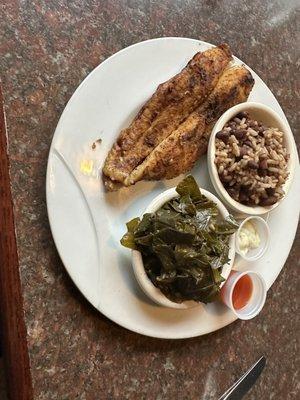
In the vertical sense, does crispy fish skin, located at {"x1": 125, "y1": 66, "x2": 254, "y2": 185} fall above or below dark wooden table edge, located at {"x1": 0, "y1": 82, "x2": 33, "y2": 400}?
above

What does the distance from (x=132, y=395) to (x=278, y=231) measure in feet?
1.97

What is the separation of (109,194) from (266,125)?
48cm

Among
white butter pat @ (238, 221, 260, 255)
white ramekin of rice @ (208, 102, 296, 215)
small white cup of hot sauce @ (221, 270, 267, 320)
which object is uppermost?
white ramekin of rice @ (208, 102, 296, 215)

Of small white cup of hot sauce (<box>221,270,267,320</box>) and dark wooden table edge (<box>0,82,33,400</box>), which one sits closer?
dark wooden table edge (<box>0,82,33,400</box>)

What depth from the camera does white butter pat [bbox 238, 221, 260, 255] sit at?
1.42 m

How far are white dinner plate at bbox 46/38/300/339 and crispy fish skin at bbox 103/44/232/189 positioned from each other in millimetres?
36

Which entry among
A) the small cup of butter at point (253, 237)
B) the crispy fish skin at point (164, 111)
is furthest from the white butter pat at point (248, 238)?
the crispy fish skin at point (164, 111)

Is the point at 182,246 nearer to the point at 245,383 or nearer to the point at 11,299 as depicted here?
the point at 11,299

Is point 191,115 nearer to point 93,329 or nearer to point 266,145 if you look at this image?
point 266,145

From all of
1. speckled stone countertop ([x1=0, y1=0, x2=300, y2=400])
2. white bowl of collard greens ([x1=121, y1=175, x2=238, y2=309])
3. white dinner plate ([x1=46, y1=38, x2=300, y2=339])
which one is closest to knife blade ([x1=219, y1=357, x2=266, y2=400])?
speckled stone countertop ([x1=0, y1=0, x2=300, y2=400])

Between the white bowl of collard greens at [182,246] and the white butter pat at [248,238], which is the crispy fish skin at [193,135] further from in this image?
the white butter pat at [248,238]

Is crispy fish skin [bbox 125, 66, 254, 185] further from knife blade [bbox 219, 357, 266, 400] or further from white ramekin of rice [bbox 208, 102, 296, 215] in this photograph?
knife blade [bbox 219, 357, 266, 400]

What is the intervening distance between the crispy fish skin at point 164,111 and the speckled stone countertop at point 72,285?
0.18 m

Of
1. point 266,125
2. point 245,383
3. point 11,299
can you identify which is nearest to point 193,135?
point 266,125
